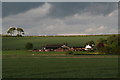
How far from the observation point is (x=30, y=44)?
58688 millimetres

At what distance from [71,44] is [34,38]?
42.1ft

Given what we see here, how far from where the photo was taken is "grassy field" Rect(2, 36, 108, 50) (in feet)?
187

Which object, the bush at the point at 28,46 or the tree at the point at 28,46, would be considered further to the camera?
the bush at the point at 28,46

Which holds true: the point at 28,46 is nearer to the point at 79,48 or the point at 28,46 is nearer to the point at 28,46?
the point at 28,46

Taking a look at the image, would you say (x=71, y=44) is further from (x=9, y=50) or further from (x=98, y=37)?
(x=9, y=50)

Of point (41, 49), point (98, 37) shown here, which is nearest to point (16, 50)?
point (41, 49)

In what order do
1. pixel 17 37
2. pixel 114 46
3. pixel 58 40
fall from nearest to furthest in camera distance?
pixel 114 46 → pixel 58 40 → pixel 17 37

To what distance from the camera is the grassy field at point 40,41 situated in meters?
56.9

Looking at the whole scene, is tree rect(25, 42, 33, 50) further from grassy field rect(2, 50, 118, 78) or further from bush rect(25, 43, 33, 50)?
grassy field rect(2, 50, 118, 78)

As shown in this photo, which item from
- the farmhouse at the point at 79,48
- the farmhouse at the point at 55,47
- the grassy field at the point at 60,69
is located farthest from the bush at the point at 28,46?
the grassy field at the point at 60,69

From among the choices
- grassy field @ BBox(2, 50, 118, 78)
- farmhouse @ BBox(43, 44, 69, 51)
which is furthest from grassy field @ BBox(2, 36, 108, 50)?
grassy field @ BBox(2, 50, 118, 78)

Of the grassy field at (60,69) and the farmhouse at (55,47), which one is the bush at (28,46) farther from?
the grassy field at (60,69)

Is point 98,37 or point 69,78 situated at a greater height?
point 98,37

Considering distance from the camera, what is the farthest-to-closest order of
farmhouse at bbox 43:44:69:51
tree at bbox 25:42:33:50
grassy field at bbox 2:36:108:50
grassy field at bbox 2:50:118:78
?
tree at bbox 25:42:33:50, grassy field at bbox 2:36:108:50, farmhouse at bbox 43:44:69:51, grassy field at bbox 2:50:118:78
